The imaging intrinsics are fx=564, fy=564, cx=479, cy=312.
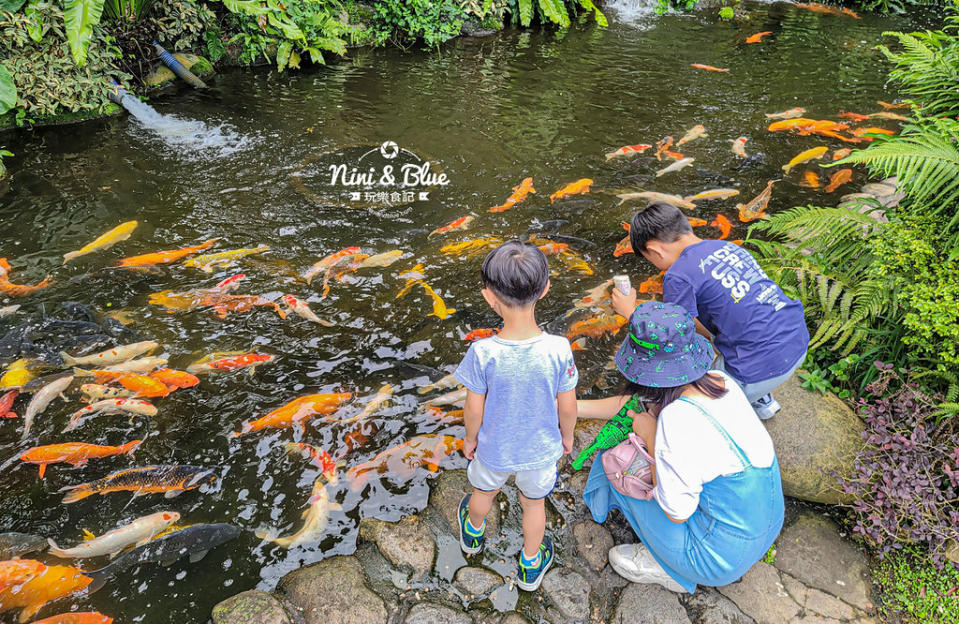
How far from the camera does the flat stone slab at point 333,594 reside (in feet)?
8.57

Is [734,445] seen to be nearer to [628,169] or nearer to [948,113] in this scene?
[948,113]

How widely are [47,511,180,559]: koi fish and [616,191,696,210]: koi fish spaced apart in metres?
5.40

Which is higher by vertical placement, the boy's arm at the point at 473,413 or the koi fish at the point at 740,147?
the boy's arm at the point at 473,413

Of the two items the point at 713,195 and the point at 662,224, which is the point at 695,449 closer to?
the point at 662,224

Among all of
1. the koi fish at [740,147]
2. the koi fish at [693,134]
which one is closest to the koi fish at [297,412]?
the koi fish at [693,134]

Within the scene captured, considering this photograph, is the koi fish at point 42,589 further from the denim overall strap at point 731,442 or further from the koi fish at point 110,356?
the denim overall strap at point 731,442

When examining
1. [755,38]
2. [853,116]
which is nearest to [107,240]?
[853,116]

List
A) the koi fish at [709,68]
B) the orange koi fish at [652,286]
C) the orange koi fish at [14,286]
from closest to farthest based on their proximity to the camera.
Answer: the orange koi fish at [14,286]
the orange koi fish at [652,286]
the koi fish at [709,68]

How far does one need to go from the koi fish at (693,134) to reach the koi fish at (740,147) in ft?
1.68

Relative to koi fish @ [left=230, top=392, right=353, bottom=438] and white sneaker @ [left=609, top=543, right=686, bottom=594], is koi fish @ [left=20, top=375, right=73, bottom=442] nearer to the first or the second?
koi fish @ [left=230, top=392, right=353, bottom=438]

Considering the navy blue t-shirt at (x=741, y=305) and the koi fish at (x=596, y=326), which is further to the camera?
the koi fish at (x=596, y=326)

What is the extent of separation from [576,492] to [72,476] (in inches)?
120

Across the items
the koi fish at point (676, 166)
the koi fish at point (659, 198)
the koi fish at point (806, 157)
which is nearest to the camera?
the koi fish at point (659, 198)

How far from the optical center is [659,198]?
6.54 meters
